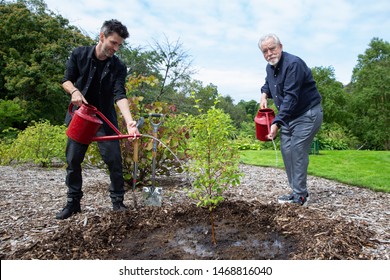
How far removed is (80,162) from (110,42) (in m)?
1.03

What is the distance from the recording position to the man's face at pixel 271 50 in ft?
10.5

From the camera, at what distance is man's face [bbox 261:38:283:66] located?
3.20 meters

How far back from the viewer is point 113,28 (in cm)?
274

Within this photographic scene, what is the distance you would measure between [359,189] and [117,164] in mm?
3120

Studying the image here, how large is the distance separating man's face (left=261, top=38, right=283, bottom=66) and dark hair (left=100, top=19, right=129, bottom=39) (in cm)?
125

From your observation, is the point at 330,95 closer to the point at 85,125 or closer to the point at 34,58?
the point at 34,58

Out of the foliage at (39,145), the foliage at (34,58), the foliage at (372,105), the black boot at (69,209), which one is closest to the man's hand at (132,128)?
the black boot at (69,209)

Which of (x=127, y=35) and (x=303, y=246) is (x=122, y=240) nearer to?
(x=303, y=246)

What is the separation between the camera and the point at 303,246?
236cm

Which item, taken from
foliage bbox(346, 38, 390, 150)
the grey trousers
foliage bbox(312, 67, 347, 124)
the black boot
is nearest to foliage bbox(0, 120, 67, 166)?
the black boot

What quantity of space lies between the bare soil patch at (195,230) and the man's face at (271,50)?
4.35ft

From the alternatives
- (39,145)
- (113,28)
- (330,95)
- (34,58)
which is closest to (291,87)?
(113,28)

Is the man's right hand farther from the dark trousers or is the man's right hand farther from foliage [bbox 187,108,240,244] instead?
foliage [bbox 187,108,240,244]
